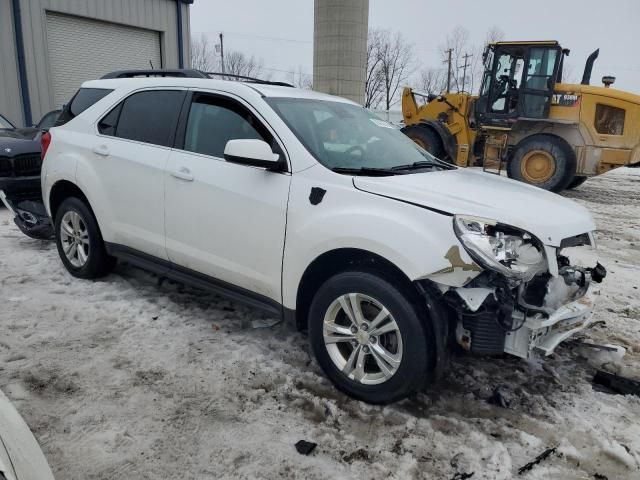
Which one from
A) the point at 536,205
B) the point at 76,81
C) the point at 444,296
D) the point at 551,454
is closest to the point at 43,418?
the point at 444,296

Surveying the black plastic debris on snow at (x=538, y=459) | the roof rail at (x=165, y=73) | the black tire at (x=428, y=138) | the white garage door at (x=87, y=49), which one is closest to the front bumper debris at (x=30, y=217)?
the roof rail at (x=165, y=73)

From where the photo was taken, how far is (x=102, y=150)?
4.30 metres

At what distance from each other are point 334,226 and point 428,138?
10512 mm

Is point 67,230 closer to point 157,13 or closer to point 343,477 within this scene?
point 343,477

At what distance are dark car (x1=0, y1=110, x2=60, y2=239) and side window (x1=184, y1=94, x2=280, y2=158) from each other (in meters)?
2.99

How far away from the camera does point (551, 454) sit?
2631 millimetres

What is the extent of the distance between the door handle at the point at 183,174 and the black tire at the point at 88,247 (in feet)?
4.01

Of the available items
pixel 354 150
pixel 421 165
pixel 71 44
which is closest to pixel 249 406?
pixel 354 150

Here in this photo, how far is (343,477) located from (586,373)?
2029 millimetres

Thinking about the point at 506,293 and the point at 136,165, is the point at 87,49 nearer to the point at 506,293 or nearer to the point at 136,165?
the point at 136,165

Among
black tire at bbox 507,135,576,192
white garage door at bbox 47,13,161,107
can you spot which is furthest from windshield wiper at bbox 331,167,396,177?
white garage door at bbox 47,13,161,107

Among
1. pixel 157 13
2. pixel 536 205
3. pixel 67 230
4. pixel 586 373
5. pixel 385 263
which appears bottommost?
pixel 586 373

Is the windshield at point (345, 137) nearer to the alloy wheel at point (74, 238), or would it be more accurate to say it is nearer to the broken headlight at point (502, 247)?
the broken headlight at point (502, 247)

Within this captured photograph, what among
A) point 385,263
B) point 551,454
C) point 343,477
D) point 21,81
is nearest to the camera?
point 343,477
